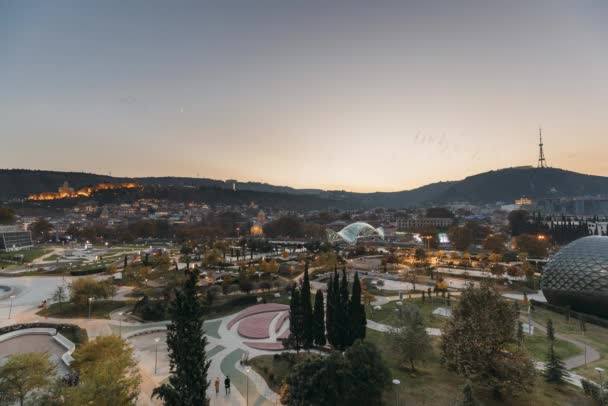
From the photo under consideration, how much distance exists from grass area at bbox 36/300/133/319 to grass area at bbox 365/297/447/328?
98.6 feet

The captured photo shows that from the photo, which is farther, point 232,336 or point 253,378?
point 232,336

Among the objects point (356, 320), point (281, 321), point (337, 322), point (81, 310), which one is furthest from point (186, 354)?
point (81, 310)

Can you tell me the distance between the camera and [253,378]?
23.3 m

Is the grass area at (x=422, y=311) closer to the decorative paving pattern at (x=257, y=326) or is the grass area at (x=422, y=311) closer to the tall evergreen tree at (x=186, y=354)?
the decorative paving pattern at (x=257, y=326)

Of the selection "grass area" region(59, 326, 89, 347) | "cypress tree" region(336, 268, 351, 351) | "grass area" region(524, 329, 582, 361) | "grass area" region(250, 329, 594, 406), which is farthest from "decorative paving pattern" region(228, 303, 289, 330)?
"grass area" region(524, 329, 582, 361)

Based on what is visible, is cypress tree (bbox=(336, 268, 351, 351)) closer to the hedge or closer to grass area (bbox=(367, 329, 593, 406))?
grass area (bbox=(367, 329, 593, 406))

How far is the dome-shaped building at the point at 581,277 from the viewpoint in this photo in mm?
34931

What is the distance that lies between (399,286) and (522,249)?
44727 millimetres

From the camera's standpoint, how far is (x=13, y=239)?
320 ft

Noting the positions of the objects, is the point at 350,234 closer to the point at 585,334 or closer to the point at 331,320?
the point at 585,334

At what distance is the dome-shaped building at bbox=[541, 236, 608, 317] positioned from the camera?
1375 inches

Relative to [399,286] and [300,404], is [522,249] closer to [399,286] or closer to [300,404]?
[399,286]

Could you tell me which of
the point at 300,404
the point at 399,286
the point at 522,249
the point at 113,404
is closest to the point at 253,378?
the point at 300,404

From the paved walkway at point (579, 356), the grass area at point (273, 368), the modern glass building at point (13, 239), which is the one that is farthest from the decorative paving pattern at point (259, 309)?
the modern glass building at point (13, 239)
